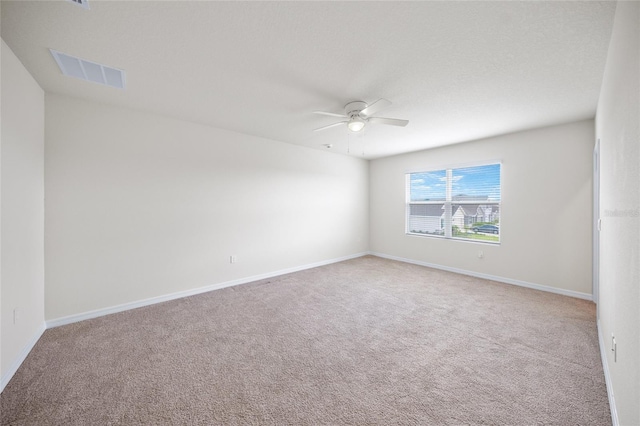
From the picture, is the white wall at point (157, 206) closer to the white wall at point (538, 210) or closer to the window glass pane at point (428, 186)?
the window glass pane at point (428, 186)

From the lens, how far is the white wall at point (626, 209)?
3.61 feet

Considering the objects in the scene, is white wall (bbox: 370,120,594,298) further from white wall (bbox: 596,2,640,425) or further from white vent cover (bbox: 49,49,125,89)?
white vent cover (bbox: 49,49,125,89)

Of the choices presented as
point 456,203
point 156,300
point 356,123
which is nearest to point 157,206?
point 156,300

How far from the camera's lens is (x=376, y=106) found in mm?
2598

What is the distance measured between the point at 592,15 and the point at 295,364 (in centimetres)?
320

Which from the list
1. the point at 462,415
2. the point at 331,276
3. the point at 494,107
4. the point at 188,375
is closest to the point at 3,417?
the point at 188,375

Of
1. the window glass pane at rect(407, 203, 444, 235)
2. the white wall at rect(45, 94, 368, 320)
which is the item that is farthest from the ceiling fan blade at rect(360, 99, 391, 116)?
the window glass pane at rect(407, 203, 444, 235)

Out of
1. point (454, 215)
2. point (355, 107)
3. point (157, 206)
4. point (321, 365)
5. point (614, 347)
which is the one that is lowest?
point (321, 365)

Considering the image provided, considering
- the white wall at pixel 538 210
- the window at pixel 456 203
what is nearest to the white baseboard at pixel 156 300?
the window at pixel 456 203

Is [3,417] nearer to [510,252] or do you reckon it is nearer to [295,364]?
[295,364]

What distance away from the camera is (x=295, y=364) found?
6.86 ft

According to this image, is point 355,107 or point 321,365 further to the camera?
point 355,107

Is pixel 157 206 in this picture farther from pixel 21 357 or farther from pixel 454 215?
pixel 454 215

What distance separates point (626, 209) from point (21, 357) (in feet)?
14.4
